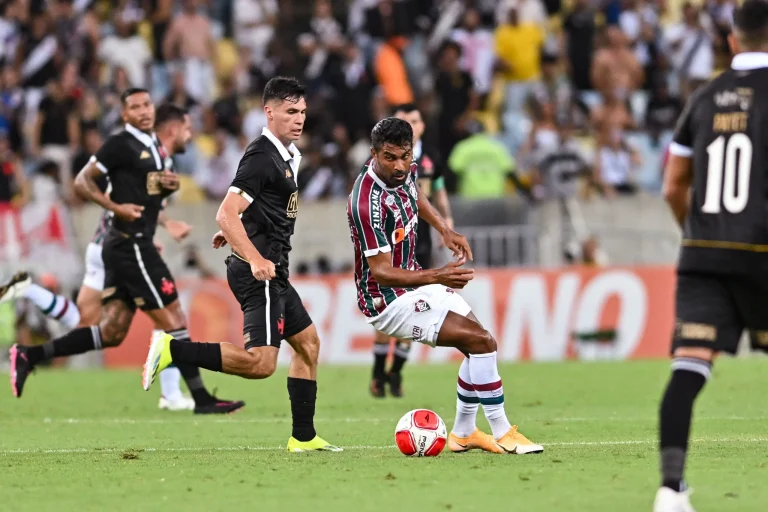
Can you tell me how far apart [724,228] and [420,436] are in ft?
10.2

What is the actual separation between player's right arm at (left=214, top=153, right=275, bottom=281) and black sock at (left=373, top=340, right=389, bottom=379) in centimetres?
500

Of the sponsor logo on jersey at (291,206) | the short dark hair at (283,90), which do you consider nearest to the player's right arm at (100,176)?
the sponsor logo on jersey at (291,206)

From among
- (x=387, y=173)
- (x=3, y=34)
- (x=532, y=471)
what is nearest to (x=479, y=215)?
(x=3, y=34)

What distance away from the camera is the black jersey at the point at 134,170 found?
13.0 m

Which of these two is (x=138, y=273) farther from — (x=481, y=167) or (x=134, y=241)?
(x=481, y=167)

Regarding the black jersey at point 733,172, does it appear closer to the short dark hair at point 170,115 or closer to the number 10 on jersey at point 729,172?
the number 10 on jersey at point 729,172

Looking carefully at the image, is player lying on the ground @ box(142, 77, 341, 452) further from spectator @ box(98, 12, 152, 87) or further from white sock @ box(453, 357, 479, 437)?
spectator @ box(98, 12, 152, 87)

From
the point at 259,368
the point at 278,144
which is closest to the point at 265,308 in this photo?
the point at 259,368

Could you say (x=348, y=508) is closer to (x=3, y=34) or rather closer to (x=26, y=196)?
(x=26, y=196)

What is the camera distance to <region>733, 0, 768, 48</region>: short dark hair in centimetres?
644

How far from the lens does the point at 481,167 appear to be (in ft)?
70.3

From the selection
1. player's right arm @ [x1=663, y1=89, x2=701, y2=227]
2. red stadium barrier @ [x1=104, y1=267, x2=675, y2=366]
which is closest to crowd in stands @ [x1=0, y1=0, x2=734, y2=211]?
red stadium barrier @ [x1=104, y1=267, x2=675, y2=366]

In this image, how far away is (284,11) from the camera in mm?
25359

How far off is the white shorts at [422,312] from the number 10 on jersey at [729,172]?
288cm
